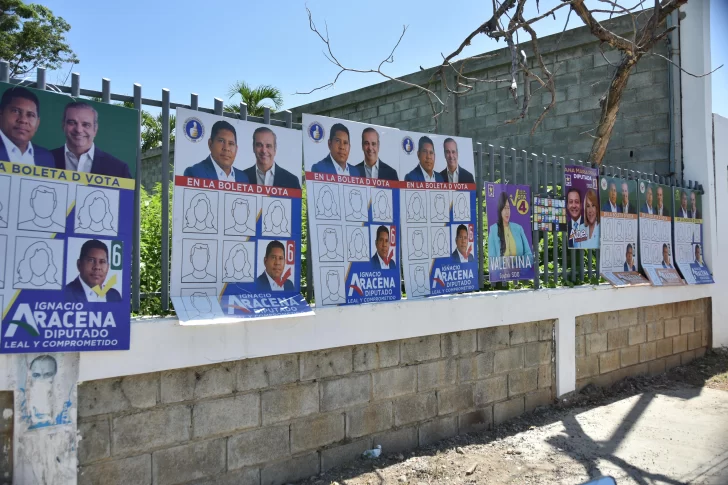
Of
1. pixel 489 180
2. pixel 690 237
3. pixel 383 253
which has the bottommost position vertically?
pixel 383 253

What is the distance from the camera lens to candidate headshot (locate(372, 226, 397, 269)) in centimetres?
445

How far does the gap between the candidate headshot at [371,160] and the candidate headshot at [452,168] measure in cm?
63

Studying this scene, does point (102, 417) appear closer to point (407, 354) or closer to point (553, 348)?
point (407, 354)

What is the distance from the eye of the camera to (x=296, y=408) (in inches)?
152

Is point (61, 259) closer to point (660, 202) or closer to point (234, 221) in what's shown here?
point (234, 221)

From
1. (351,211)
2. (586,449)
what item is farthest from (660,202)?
(351,211)

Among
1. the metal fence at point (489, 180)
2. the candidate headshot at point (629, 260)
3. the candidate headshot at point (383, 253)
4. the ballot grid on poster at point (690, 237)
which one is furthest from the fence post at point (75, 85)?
the ballot grid on poster at point (690, 237)

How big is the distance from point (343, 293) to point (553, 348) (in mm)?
2558

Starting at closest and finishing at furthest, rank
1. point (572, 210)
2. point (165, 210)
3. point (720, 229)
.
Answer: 1. point (165, 210)
2. point (572, 210)
3. point (720, 229)

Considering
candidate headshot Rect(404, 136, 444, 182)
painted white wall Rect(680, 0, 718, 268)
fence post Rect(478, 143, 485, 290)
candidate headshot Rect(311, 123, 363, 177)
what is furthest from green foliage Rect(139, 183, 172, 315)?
painted white wall Rect(680, 0, 718, 268)

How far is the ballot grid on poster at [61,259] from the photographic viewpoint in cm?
288

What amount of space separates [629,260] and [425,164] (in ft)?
11.4

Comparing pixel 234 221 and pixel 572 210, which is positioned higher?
Result: pixel 572 210

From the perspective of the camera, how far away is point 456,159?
16.6 ft
